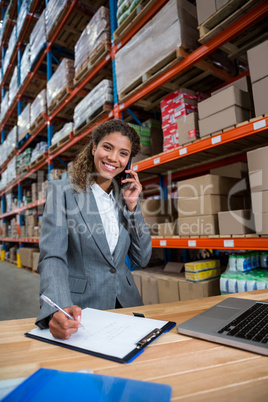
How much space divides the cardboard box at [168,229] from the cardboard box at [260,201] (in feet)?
3.25

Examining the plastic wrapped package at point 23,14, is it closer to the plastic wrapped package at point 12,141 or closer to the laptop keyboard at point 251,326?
the plastic wrapped package at point 12,141

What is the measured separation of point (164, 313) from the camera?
0.94 m

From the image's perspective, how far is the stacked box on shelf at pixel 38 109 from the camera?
554 centimetres

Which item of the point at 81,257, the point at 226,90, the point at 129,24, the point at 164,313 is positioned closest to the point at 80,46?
the point at 129,24

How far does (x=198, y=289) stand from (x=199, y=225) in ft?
1.98

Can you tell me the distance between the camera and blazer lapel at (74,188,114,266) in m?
1.31

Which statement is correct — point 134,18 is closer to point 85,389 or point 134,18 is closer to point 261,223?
point 261,223

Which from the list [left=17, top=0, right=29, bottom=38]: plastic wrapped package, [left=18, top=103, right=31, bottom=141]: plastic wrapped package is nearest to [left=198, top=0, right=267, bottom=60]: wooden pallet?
[left=18, top=103, right=31, bottom=141]: plastic wrapped package

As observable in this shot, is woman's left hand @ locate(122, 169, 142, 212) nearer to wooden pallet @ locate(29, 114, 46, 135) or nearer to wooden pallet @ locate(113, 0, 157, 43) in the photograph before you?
wooden pallet @ locate(113, 0, 157, 43)

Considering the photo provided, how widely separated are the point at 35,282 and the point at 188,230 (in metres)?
3.82

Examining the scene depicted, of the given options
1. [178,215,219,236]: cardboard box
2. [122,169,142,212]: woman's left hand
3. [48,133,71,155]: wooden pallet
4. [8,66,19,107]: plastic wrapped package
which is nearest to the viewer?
[122,169,142,212]: woman's left hand

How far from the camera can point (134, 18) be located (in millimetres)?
2926

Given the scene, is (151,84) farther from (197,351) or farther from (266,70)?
(197,351)

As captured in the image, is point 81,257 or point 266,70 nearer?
point 81,257
